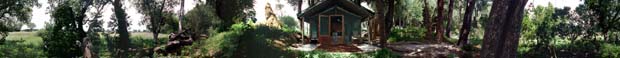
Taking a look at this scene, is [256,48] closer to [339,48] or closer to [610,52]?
[339,48]

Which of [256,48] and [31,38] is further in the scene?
[31,38]

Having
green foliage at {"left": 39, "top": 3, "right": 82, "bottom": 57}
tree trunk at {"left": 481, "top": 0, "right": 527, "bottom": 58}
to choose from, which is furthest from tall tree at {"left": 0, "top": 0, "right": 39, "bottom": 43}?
tree trunk at {"left": 481, "top": 0, "right": 527, "bottom": 58}

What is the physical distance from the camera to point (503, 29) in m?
10.6

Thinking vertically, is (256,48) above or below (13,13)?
below

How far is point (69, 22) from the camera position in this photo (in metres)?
19.8

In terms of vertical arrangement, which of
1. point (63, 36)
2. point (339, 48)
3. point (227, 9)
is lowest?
point (339, 48)

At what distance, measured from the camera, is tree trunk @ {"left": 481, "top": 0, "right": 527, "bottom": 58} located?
34.8 ft

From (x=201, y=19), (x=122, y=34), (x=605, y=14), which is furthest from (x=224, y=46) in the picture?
(x=201, y=19)

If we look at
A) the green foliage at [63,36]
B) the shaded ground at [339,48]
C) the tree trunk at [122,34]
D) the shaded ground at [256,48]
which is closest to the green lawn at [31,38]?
the green foliage at [63,36]

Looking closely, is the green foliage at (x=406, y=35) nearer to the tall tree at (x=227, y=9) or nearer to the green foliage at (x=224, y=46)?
the tall tree at (x=227, y=9)

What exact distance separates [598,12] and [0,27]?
25.0 metres

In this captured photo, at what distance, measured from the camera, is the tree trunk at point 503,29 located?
10.6 meters

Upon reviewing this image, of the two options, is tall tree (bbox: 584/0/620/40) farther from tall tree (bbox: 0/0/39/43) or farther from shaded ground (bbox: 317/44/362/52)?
tall tree (bbox: 0/0/39/43)

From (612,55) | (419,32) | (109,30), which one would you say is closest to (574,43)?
(612,55)
